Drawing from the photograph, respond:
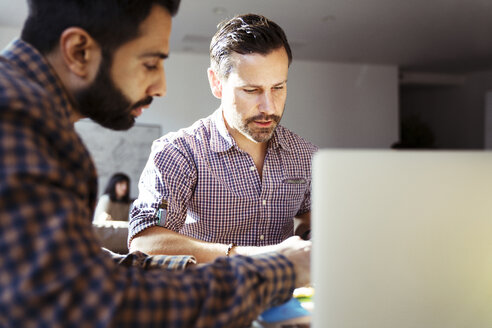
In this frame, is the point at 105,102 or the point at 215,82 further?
the point at 215,82

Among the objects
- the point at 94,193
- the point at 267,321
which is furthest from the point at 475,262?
the point at 94,193

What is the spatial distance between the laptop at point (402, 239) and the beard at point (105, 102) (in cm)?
39

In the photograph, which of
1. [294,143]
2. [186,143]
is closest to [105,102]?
[186,143]

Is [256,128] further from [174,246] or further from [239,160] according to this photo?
[174,246]

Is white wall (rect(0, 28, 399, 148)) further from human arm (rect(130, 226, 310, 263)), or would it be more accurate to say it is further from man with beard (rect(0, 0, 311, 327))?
man with beard (rect(0, 0, 311, 327))

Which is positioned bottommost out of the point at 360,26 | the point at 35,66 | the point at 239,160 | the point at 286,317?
the point at 286,317

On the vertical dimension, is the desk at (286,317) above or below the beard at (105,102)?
below

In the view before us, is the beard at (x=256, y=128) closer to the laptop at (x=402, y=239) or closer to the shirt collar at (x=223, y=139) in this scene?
the shirt collar at (x=223, y=139)

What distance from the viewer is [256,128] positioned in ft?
4.92

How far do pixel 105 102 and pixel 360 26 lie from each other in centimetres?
578

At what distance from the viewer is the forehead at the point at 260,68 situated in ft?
4.86

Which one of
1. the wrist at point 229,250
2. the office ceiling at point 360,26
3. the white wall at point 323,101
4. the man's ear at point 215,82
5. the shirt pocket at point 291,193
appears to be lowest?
the wrist at point 229,250

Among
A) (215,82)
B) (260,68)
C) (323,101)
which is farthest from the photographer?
(323,101)

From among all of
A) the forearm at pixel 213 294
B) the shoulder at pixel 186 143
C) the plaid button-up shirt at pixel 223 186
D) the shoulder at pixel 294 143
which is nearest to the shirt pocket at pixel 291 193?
the plaid button-up shirt at pixel 223 186
